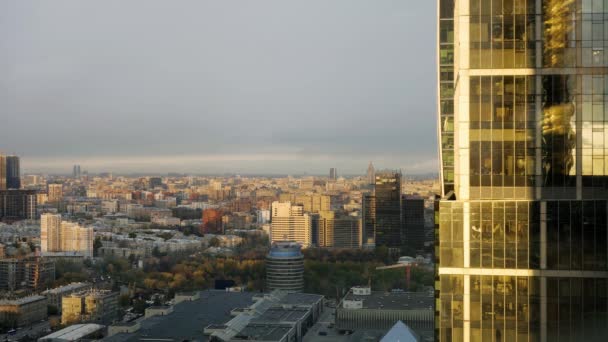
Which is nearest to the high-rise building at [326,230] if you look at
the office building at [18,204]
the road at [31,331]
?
the road at [31,331]

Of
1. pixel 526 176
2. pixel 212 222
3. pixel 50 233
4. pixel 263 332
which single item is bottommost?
pixel 263 332

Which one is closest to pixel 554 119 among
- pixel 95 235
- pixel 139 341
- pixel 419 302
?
pixel 139 341

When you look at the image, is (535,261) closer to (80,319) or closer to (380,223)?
(80,319)

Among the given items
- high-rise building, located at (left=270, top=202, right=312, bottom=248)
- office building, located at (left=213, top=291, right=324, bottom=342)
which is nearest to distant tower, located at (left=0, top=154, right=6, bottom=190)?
high-rise building, located at (left=270, top=202, right=312, bottom=248)

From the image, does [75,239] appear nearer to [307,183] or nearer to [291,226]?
[291,226]

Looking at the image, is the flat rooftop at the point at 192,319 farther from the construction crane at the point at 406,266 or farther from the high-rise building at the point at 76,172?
the high-rise building at the point at 76,172

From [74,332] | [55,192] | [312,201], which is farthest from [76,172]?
[74,332]
